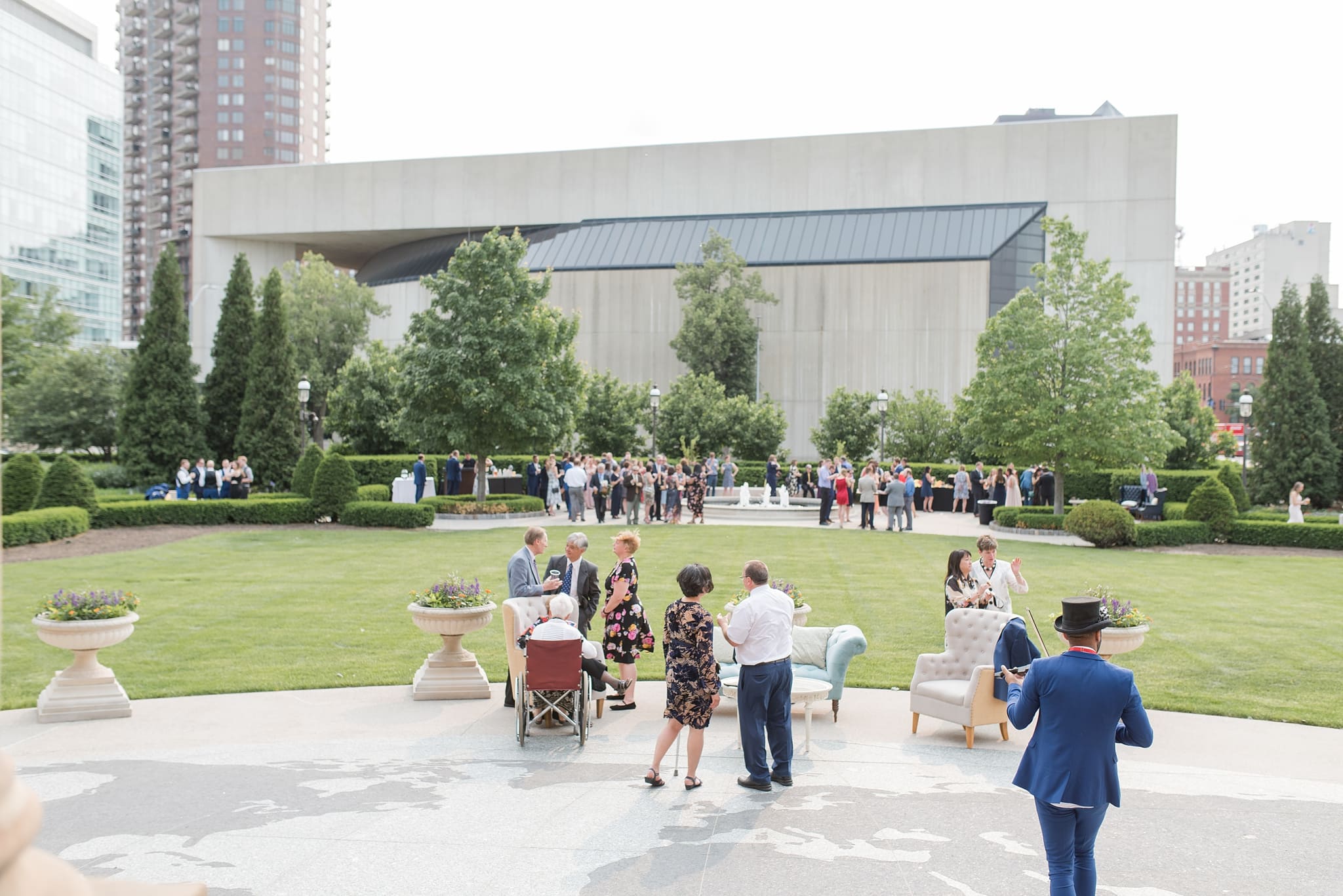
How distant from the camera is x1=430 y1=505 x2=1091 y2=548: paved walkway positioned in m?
27.4

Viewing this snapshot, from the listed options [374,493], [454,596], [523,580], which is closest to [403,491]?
[374,493]

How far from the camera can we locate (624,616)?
9.65 m

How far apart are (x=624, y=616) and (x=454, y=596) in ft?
6.20

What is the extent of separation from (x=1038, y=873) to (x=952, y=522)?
88.0ft

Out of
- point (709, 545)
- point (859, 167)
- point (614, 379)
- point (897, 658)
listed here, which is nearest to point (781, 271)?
point (859, 167)

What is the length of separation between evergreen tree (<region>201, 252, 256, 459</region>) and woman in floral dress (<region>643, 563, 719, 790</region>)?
32.5 meters

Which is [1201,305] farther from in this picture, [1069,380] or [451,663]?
[451,663]

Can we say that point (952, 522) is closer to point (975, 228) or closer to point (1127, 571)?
point (1127, 571)

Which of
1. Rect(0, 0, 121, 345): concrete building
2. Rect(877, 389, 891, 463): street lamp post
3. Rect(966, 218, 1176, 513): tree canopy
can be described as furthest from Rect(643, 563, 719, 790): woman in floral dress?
Rect(0, 0, 121, 345): concrete building

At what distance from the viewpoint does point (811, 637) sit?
1023 centimetres

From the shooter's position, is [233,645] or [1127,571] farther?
[1127,571]

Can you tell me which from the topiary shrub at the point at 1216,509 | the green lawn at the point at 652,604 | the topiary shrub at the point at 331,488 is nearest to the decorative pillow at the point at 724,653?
the green lawn at the point at 652,604

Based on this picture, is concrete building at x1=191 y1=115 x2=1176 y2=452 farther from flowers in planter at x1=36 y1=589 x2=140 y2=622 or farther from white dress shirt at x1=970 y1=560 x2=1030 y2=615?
flowers in planter at x1=36 y1=589 x2=140 y2=622

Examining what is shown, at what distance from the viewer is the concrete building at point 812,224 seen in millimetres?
48875
